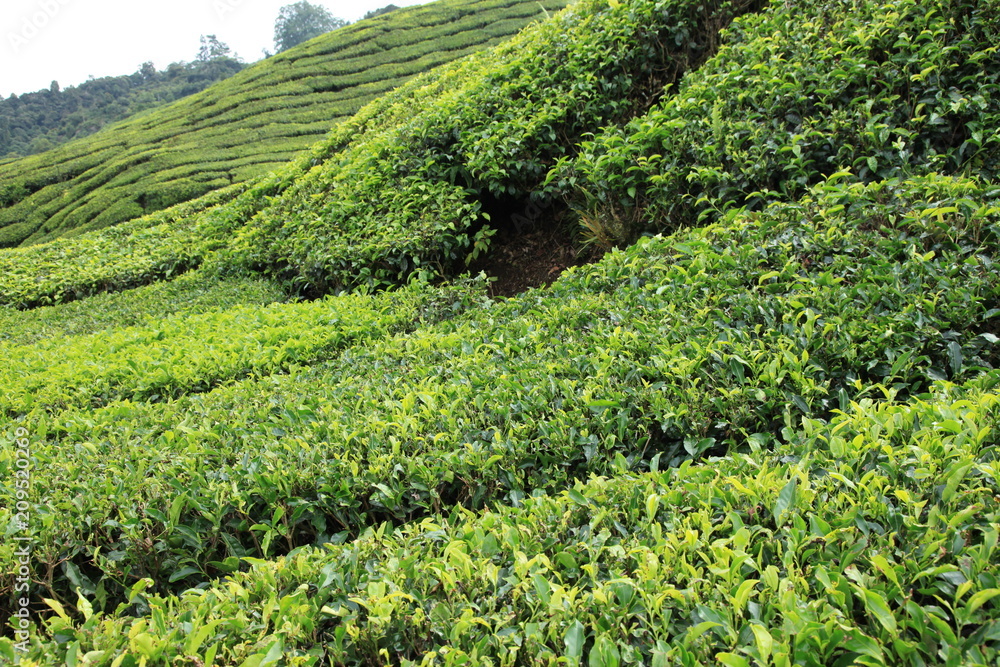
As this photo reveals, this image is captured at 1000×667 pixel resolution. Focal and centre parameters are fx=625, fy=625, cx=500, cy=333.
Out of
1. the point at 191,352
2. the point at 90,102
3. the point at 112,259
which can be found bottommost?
the point at 191,352

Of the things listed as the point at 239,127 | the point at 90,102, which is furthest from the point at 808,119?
the point at 90,102

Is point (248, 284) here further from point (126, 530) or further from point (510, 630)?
point (510, 630)

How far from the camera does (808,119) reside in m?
4.29

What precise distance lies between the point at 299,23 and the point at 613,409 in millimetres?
81007

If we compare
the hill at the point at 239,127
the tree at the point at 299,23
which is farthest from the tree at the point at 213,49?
the hill at the point at 239,127

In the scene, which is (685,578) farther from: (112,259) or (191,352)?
(112,259)

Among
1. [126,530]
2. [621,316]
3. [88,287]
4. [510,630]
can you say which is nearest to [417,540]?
[510,630]

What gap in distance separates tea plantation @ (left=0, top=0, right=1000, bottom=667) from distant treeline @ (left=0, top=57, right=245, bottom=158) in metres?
46.7

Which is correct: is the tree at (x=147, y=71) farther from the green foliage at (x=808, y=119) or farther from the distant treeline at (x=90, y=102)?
the green foliage at (x=808, y=119)

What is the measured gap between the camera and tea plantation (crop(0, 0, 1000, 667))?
1.61 metres

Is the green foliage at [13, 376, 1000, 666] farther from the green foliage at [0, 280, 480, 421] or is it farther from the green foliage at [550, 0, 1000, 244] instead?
the green foliage at [550, 0, 1000, 244]

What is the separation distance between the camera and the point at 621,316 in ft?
10.9

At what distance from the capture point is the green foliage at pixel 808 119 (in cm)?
395

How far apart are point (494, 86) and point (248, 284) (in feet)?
11.3
